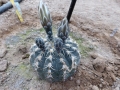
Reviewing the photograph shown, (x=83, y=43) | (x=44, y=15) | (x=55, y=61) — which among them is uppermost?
(x=44, y=15)

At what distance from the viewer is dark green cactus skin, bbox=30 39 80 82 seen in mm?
1094

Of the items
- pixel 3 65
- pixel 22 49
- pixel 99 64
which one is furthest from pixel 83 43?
pixel 3 65

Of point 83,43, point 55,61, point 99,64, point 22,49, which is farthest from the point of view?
point 83,43

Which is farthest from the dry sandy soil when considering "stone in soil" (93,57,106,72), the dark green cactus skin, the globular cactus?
the globular cactus

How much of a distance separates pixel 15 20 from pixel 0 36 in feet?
0.88

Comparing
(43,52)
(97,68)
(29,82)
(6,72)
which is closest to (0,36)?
(6,72)

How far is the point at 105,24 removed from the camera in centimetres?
190

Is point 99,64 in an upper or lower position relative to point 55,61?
lower

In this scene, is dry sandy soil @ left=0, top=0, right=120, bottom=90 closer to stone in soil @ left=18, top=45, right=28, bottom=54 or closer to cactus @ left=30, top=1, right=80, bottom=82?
stone in soil @ left=18, top=45, right=28, bottom=54

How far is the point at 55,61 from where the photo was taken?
43.1 inches

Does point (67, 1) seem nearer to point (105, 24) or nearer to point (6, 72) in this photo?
point (105, 24)

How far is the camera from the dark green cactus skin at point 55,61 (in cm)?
109

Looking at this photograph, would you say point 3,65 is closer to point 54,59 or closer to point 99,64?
point 54,59

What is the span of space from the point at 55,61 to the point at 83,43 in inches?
23.3
